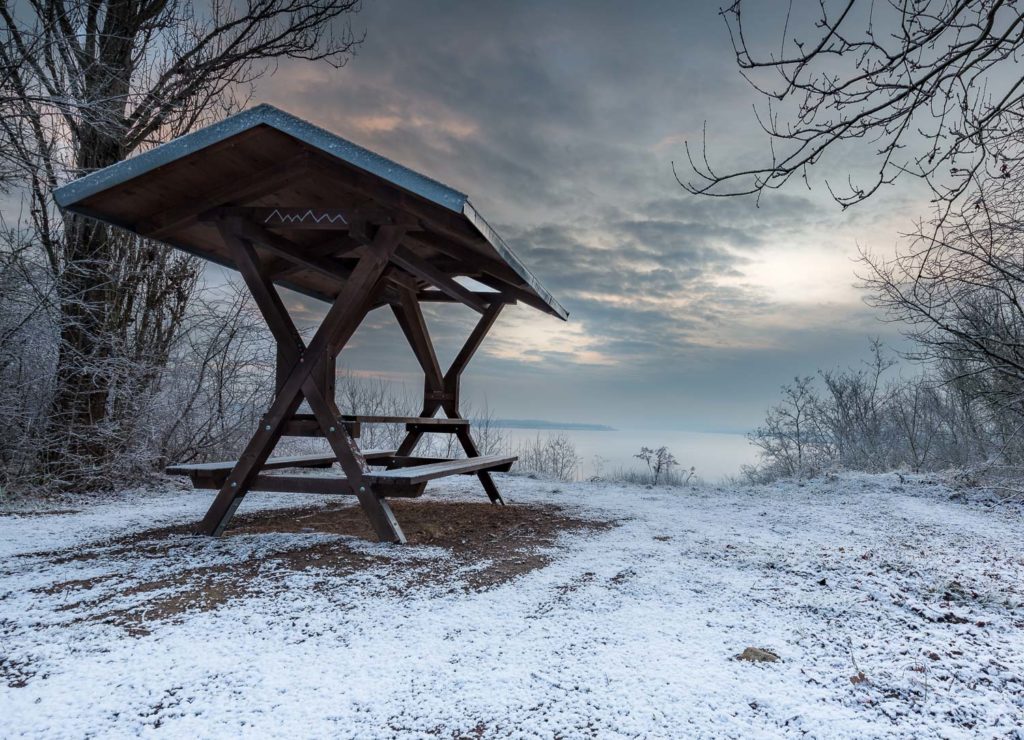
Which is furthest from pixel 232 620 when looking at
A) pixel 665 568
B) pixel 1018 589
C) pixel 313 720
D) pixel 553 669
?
pixel 1018 589

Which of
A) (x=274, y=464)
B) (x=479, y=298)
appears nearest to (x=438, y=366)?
(x=479, y=298)

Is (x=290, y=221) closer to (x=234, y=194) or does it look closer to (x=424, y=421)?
(x=234, y=194)

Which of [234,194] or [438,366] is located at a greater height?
[234,194]

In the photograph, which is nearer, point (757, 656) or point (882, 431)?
point (757, 656)

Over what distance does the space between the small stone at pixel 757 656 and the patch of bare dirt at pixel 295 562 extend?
1.36m

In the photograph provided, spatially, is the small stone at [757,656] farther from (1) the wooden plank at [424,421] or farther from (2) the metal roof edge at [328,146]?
(1) the wooden plank at [424,421]

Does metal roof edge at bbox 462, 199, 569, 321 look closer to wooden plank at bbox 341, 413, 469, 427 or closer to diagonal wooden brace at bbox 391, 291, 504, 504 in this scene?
diagonal wooden brace at bbox 391, 291, 504, 504

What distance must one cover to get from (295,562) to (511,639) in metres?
1.74

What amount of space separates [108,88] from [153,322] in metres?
2.89

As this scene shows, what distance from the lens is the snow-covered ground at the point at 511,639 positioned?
6.01 feet

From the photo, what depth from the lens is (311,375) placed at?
4.11m

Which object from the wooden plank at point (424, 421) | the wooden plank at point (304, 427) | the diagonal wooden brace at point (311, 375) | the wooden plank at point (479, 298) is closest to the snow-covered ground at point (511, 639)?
the diagonal wooden brace at point (311, 375)

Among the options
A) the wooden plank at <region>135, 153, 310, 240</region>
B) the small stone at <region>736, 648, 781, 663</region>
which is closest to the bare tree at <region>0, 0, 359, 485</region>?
the wooden plank at <region>135, 153, 310, 240</region>

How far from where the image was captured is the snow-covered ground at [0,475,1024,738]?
1.83m
